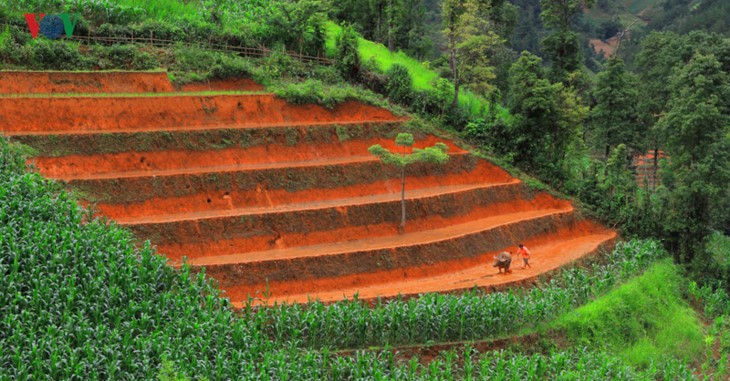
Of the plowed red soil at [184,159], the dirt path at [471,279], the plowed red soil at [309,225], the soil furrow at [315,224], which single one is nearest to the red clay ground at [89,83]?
the plowed red soil at [184,159]

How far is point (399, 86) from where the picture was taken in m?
35.1

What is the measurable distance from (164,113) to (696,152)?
62.2ft

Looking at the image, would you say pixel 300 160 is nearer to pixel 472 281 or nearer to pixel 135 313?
pixel 472 281

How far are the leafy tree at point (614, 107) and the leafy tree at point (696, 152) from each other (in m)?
5.02

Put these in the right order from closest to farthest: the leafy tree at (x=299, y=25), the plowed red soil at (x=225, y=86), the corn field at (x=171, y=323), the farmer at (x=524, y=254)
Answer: the corn field at (x=171, y=323), the farmer at (x=524, y=254), the plowed red soil at (x=225, y=86), the leafy tree at (x=299, y=25)

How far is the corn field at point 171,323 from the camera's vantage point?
16.7m

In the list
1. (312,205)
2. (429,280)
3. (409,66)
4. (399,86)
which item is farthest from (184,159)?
(409,66)

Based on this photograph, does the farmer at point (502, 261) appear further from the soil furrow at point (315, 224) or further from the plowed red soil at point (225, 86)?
the plowed red soil at point (225, 86)

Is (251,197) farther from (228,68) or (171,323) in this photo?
(171,323)

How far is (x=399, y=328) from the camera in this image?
2062cm

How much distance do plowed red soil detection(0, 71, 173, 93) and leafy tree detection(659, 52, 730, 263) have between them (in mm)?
18799

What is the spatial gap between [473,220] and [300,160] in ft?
21.4

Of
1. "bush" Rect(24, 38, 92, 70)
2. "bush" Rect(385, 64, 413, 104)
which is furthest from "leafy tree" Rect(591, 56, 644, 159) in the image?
"bush" Rect(24, 38, 92, 70)

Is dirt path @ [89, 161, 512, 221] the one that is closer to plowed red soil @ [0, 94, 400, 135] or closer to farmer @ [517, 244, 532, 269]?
plowed red soil @ [0, 94, 400, 135]
